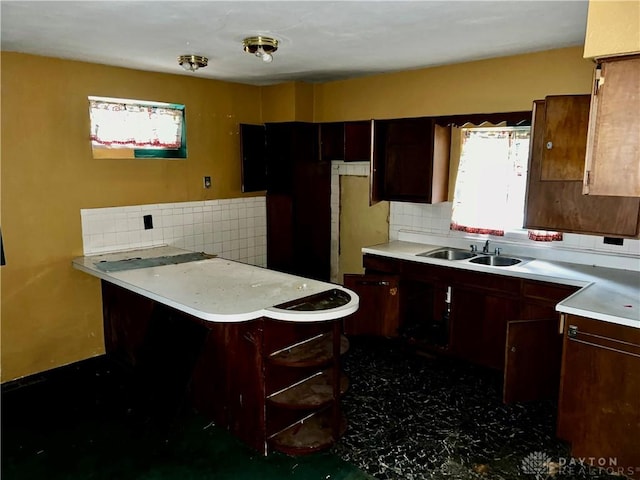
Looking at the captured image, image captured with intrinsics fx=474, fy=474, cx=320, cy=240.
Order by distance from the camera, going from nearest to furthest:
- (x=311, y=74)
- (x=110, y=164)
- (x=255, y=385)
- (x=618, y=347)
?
(x=618, y=347) → (x=255, y=385) → (x=110, y=164) → (x=311, y=74)

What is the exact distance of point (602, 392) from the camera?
2414mm

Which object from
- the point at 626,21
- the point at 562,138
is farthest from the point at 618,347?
the point at 626,21

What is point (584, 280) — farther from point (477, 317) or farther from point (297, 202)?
point (297, 202)

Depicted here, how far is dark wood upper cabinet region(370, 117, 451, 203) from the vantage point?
149 inches

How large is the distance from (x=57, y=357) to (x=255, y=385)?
A: 193 cm

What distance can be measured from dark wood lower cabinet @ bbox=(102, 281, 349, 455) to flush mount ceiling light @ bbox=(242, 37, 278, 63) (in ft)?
5.14

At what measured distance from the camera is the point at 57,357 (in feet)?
11.7

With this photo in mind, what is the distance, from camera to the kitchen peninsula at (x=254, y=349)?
2.48 metres

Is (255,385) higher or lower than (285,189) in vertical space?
lower

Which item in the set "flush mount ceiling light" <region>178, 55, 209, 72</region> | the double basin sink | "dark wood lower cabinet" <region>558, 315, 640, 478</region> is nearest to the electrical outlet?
the double basin sink

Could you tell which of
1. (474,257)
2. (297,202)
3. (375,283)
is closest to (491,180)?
(474,257)

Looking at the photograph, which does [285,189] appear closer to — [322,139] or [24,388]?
[322,139]

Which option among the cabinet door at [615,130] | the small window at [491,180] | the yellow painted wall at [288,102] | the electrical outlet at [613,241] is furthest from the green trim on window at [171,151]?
the electrical outlet at [613,241]

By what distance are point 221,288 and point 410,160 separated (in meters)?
1.98
